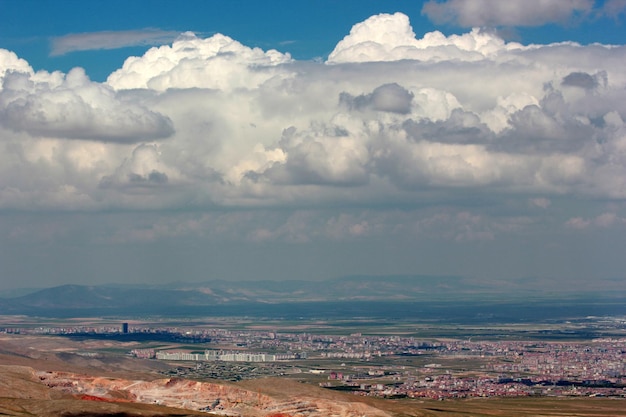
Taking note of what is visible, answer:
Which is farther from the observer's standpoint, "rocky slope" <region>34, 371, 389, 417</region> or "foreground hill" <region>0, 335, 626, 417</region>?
"rocky slope" <region>34, 371, 389, 417</region>

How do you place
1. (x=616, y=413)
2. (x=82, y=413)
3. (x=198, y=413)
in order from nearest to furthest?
(x=82, y=413) < (x=198, y=413) < (x=616, y=413)

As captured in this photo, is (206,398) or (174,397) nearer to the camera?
(206,398)

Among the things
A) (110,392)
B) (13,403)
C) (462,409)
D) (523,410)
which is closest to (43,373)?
(110,392)

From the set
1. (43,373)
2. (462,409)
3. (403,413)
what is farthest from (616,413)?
(43,373)

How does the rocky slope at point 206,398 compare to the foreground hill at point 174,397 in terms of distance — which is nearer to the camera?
the foreground hill at point 174,397

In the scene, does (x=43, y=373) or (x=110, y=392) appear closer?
(x=110, y=392)

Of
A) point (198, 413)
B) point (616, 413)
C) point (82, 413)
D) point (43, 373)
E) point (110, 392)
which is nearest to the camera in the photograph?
point (82, 413)

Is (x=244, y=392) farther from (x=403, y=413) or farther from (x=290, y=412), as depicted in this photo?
(x=403, y=413)

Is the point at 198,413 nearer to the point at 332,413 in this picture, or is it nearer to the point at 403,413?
the point at 332,413

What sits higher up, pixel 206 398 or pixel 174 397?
pixel 174 397
